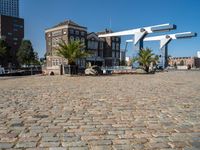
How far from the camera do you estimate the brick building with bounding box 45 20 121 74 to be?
2726 inches

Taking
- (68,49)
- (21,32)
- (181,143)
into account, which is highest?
(21,32)

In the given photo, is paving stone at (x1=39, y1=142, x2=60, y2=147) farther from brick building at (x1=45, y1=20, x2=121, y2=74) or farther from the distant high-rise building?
the distant high-rise building

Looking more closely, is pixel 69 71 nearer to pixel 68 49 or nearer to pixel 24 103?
pixel 68 49

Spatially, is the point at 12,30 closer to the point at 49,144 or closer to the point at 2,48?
the point at 2,48

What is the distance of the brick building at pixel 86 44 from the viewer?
227 feet

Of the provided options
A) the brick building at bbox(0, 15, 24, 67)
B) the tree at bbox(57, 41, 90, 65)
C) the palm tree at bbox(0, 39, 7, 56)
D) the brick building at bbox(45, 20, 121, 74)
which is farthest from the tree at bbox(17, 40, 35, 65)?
the tree at bbox(57, 41, 90, 65)

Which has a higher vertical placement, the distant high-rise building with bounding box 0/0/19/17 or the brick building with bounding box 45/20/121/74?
the distant high-rise building with bounding box 0/0/19/17

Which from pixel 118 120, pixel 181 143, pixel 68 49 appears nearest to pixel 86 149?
pixel 181 143

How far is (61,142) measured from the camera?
4.72 metres

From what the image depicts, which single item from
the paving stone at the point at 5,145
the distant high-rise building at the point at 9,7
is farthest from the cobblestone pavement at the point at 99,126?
the distant high-rise building at the point at 9,7

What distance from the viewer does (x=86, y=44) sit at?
76.8 m

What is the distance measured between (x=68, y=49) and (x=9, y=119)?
947 inches

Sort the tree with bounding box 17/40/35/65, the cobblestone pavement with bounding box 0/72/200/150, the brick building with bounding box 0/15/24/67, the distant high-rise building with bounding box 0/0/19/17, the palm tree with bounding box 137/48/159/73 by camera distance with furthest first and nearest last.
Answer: the distant high-rise building with bounding box 0/0/19/17 → the brick building with bounding box 0/15/24/67 → the tree with bounding box 17/40/35/65 → the palm tree with bounding box 137/48/159/73 → the cobblestone pavement with bounding box 0/72/200/150

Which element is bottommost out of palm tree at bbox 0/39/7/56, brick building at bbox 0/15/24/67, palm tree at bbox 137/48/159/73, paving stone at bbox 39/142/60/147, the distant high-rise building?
paving stone at bbox 39/142/60/147
